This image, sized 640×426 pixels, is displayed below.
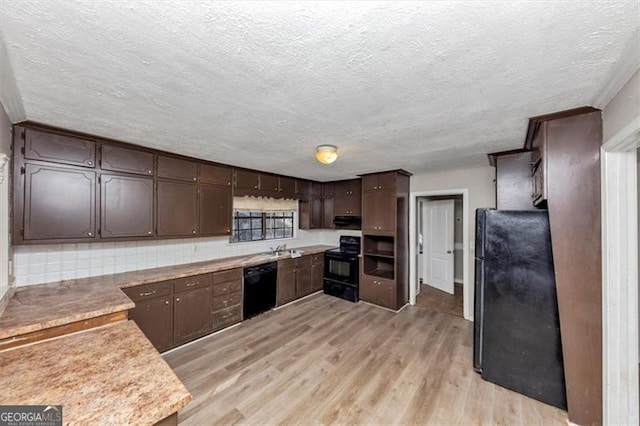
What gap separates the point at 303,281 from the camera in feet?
15.0

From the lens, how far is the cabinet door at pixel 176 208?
117 inches

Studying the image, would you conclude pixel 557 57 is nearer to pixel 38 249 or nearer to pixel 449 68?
pixel 449 68

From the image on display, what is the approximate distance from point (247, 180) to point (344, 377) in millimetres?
3024

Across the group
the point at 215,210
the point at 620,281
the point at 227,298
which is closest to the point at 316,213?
the point at 215,210

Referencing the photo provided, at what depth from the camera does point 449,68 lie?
4.16ft

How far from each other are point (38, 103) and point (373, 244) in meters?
4.46

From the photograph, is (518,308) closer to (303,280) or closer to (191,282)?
(303,280)

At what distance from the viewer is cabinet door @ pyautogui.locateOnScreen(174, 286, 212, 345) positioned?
2.87 meters

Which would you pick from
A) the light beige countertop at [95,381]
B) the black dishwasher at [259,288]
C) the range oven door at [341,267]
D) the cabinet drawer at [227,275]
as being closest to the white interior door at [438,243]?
the range oven door at [341,267]

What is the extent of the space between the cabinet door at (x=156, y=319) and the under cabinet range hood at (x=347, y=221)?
3.23 m

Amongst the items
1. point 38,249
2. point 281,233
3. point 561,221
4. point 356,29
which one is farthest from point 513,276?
point 38,249

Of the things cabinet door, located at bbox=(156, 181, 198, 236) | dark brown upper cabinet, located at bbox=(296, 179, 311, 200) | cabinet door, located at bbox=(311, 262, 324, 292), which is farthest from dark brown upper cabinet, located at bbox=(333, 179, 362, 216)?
cabinet door, located at bbox=(156, 181, 198, 236)

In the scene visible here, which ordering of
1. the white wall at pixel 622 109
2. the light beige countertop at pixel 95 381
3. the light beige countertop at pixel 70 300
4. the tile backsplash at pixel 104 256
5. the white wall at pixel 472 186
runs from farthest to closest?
the white wall at pixel 472 186 → the tile backsplash at pixel 104 256 → the light beige countertop at pixel 70 300 → the white wall at pixel 622 109 → the light beige countertop at pixel 95 381

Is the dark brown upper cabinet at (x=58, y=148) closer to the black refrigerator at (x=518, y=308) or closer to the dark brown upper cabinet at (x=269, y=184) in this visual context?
the dark brown upper cabinet at (x=269, y=184)
